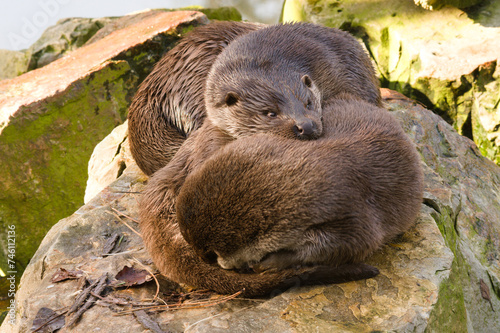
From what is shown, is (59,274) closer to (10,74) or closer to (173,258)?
(173,258)

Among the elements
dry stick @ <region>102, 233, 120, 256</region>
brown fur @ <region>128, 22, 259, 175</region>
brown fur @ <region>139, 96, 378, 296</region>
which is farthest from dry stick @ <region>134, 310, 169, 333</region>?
brown fur @ <region>128, 22, 259, 175</region>

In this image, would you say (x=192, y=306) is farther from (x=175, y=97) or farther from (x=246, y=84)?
(x=175, y=97)

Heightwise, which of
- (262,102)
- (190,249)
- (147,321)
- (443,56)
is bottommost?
(443,56)

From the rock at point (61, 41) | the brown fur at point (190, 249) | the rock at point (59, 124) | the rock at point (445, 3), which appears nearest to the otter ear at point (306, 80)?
the brown fur at point (190, 249)

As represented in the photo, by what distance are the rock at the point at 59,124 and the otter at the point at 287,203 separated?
380 centimetres

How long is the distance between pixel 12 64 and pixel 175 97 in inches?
273

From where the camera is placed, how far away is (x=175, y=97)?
3.28 metres

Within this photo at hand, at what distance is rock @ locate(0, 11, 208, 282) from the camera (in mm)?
5297

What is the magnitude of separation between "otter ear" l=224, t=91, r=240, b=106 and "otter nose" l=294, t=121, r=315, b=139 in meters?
0.48

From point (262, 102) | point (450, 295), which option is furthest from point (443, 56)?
point (450, 295)

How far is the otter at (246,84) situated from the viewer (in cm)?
263

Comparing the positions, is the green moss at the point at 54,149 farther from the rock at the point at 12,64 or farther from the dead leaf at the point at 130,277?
the rock at the point at 12,64

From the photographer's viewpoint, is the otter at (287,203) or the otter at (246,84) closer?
the otter at (287,203)

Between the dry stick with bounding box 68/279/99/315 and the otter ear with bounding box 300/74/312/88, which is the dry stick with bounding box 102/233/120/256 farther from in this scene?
the otter ear with bounding box 300/74/312/88
